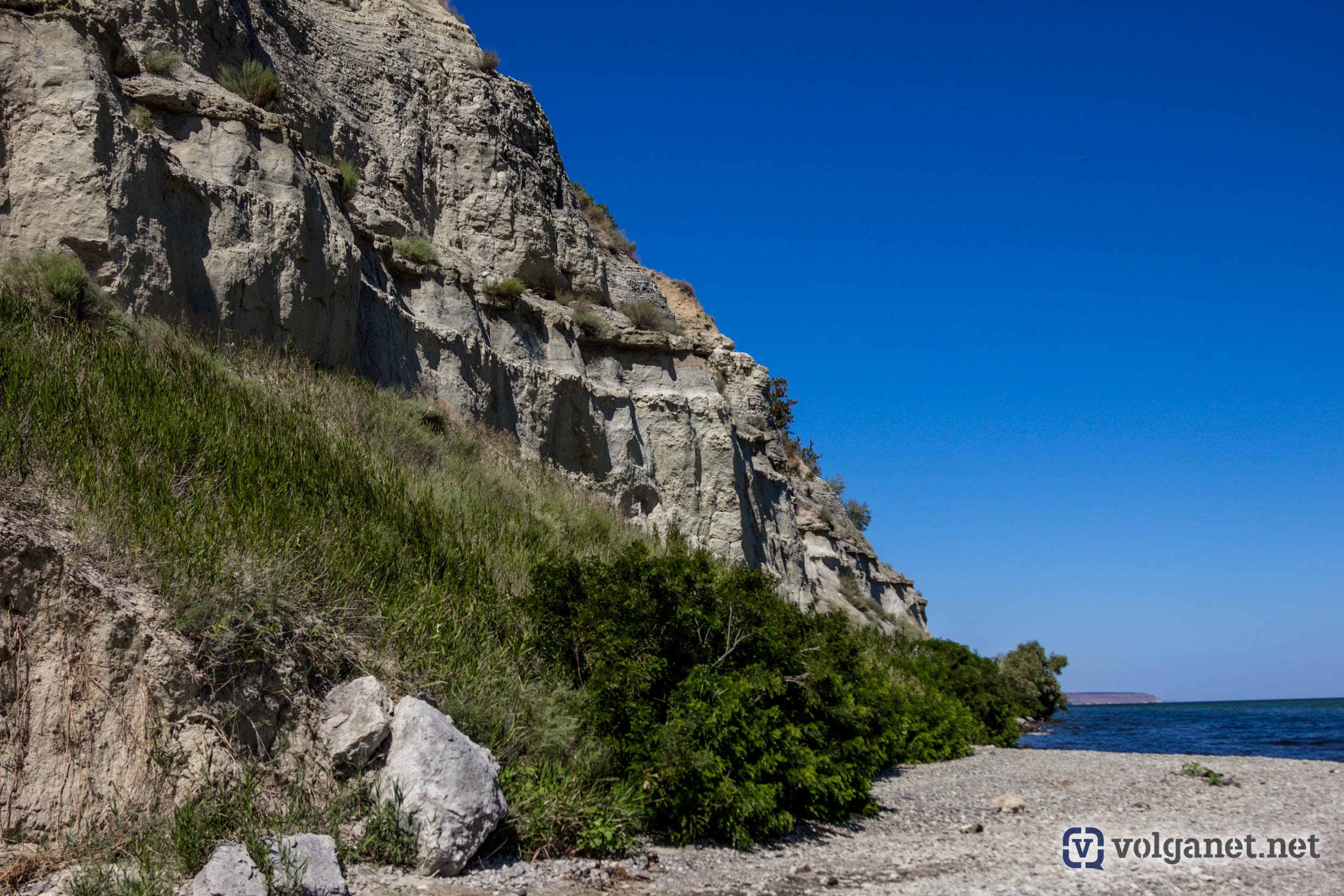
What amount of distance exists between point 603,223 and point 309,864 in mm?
25589

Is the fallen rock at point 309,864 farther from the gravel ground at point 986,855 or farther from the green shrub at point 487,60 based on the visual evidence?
the green shrub at point 487,60

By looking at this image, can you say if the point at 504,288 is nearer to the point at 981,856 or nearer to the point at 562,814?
the point at 562,814

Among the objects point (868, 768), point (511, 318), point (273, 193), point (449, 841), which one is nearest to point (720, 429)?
point (511, 318)

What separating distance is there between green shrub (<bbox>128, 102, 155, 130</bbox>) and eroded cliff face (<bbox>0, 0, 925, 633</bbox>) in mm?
76

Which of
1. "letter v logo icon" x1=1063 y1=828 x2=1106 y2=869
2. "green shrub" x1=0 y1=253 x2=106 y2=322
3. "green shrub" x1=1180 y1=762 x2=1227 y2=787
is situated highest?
"green shrub" x1=0 y1=253 x2=106 y2=322

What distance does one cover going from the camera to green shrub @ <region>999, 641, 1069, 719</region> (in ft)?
115

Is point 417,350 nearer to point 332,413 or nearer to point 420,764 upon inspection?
point 332,413

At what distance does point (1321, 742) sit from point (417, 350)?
2540 centimetres

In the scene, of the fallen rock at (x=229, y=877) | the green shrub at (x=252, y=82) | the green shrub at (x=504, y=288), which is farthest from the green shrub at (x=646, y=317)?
the fallen rock at (x=229, y=877)

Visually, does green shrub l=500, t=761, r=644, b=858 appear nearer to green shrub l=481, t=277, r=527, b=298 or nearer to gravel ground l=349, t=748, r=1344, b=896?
gravel ground l=349, t=748, r=1344, b=896

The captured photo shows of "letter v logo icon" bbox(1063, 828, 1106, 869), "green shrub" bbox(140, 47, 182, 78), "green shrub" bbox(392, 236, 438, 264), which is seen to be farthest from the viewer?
"green shrub" bbox(392, 236, 438, 264)

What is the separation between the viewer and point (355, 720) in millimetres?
5488

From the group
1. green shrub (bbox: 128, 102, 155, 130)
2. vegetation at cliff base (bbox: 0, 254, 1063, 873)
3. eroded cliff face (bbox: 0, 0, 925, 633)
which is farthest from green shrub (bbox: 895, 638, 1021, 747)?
green shrub (bbox: 128, 102, 155, 130)

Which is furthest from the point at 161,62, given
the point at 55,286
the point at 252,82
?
the point at 55,286
